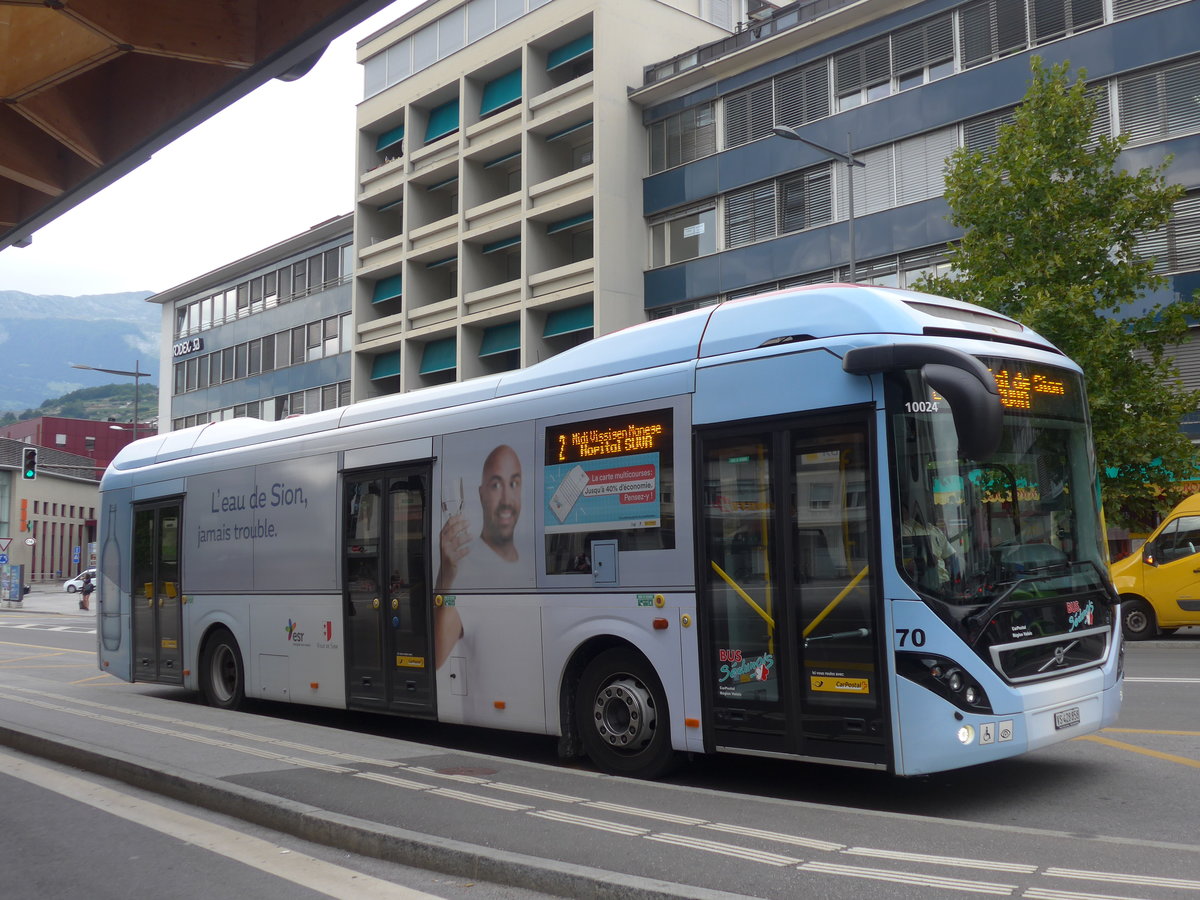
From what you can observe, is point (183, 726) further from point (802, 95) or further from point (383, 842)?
point (802, 95)

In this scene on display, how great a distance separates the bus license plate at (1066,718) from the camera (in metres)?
7.13

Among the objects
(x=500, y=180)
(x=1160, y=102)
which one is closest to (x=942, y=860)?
(x=1160, y=102)

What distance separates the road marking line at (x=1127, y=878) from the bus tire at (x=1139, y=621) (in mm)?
16135

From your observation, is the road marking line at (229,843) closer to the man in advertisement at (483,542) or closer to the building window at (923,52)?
the man in advertisement at (483,542)

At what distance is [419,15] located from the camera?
145 feet

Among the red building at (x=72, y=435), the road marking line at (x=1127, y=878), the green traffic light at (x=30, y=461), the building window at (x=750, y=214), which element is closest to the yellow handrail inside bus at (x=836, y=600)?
the road marking line at (x=1127, y=878)

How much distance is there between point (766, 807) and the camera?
6.86 m

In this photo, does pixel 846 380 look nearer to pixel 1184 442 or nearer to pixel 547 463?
pixel 547 463

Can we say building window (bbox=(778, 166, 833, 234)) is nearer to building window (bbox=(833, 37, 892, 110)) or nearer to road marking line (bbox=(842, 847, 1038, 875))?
building window (bbox=(833, 37, 892, 110))

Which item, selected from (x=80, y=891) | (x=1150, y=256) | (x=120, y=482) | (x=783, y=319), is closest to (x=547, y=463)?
(x=783, y=319)

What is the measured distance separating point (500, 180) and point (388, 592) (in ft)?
109

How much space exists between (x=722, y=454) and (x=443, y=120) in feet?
125

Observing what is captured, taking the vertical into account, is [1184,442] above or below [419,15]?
below

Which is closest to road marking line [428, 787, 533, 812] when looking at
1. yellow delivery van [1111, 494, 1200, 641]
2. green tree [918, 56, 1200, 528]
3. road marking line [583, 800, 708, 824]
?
road marking line [583, 800, 708, 824]
